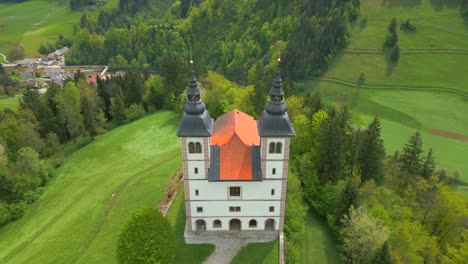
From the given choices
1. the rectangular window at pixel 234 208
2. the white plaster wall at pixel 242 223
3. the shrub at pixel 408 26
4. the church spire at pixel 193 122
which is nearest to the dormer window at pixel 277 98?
the church spire at pixel 193 122

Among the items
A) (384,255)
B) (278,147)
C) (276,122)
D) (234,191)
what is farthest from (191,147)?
(384,255)

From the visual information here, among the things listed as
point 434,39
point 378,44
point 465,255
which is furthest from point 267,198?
point 434,39

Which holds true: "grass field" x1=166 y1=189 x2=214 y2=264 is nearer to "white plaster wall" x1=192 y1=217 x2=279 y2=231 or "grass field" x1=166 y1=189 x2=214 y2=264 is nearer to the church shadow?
"white plaster wall" x1=192 y1=217 x2=279 y2=231

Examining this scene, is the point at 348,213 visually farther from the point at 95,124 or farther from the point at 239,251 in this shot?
the point at 95,124

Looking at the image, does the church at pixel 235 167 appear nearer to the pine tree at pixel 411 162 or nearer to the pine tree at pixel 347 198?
the pine tree at pixel 347 198

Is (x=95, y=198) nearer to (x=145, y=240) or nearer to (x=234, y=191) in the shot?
(x=145, y=240)

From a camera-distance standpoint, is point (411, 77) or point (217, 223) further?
point (411, 77)

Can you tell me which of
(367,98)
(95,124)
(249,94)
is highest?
(249,94)

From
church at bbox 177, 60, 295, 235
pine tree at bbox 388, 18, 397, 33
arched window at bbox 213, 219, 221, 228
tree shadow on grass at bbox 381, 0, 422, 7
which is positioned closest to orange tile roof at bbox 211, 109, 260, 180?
church at bbox 177, 60, 295, 235
